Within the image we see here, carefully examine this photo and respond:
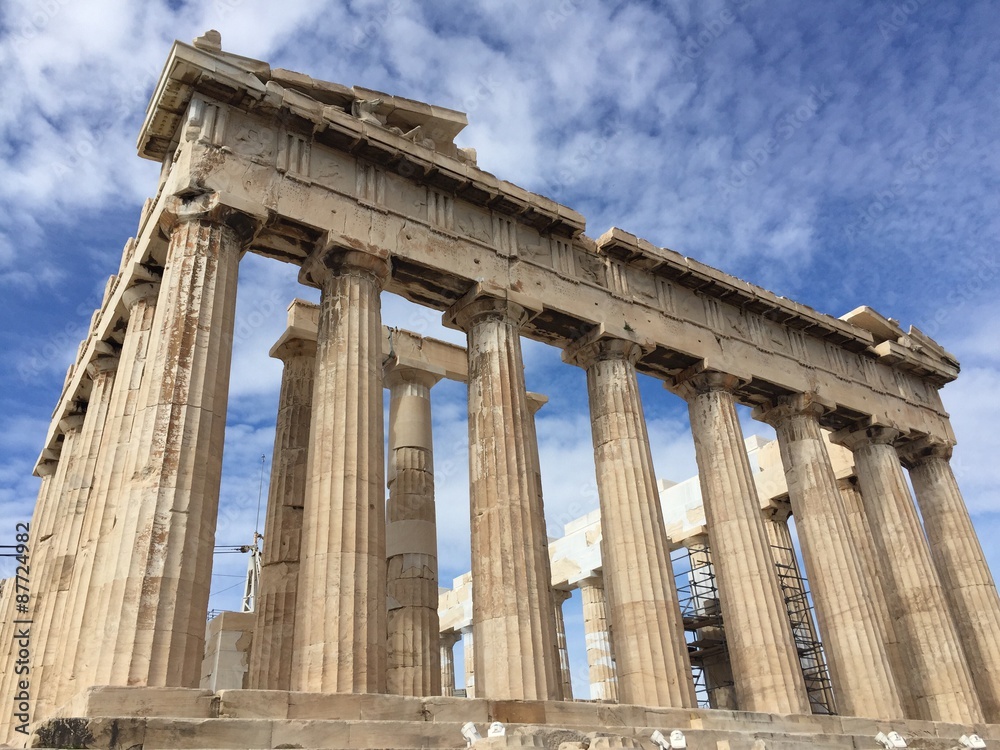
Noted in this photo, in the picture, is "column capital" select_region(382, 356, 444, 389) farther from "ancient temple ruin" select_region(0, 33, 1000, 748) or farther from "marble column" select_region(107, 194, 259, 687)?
"marble column" select_region(107, 194, 259, 687)

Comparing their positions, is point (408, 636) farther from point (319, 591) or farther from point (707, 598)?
point (707, 598)

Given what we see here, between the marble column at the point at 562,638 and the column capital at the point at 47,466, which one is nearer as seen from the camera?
the column capital at the point at 47,466

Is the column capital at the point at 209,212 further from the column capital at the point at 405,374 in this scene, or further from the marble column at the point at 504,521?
the column capital at the point at 405,374

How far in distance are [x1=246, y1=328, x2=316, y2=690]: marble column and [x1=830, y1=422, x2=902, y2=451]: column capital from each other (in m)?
15.7

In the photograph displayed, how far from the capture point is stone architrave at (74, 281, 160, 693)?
11.0 metres

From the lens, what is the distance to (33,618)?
57.7 ft

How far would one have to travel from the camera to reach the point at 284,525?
16656mm

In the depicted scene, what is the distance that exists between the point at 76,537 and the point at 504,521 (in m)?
9.02

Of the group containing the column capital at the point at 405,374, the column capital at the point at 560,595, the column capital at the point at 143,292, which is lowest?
the column capital at the point at 560,595

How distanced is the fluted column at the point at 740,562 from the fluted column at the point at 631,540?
2.15 m

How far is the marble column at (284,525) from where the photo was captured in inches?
612

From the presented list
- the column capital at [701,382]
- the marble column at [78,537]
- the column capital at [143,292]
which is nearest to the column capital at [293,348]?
the column capital at [143,292]

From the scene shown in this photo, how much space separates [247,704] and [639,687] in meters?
7.90

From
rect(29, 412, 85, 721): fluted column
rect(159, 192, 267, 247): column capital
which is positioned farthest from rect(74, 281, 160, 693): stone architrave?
rect(29, 412, 85, 721): fluted column
